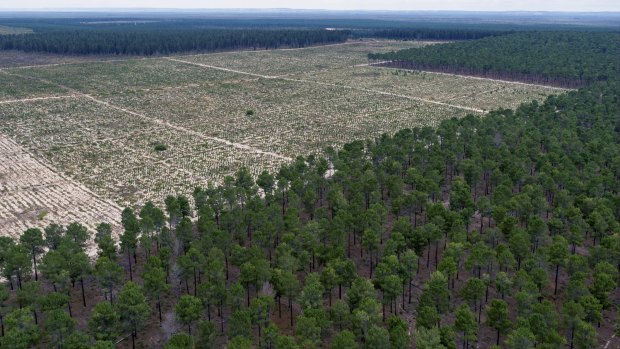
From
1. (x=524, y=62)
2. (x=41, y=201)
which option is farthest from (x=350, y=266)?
(x=524, y=62)

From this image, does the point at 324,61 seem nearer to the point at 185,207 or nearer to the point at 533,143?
the point at 533,143

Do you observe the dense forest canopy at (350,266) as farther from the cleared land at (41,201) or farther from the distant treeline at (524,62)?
the distant treeline at (524,62)

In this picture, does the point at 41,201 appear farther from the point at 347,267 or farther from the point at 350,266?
the point at 350,266

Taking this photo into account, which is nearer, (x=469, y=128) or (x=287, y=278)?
(x=287, y=278)

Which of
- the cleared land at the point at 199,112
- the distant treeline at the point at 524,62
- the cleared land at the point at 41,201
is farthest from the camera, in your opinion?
the distant treeline at the point at 524,62

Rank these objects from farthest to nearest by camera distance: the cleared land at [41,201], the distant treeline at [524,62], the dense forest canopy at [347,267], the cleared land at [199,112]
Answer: the distant treeline at [524,62], the cleared land at [199,112], the cleared land at [41,201], the dense forest canopy at [347,267]

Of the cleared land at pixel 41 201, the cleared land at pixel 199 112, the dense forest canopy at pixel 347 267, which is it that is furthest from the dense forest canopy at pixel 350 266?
the cleared land at pixel 199 112

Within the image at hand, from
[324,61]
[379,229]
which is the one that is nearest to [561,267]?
[379,229]
